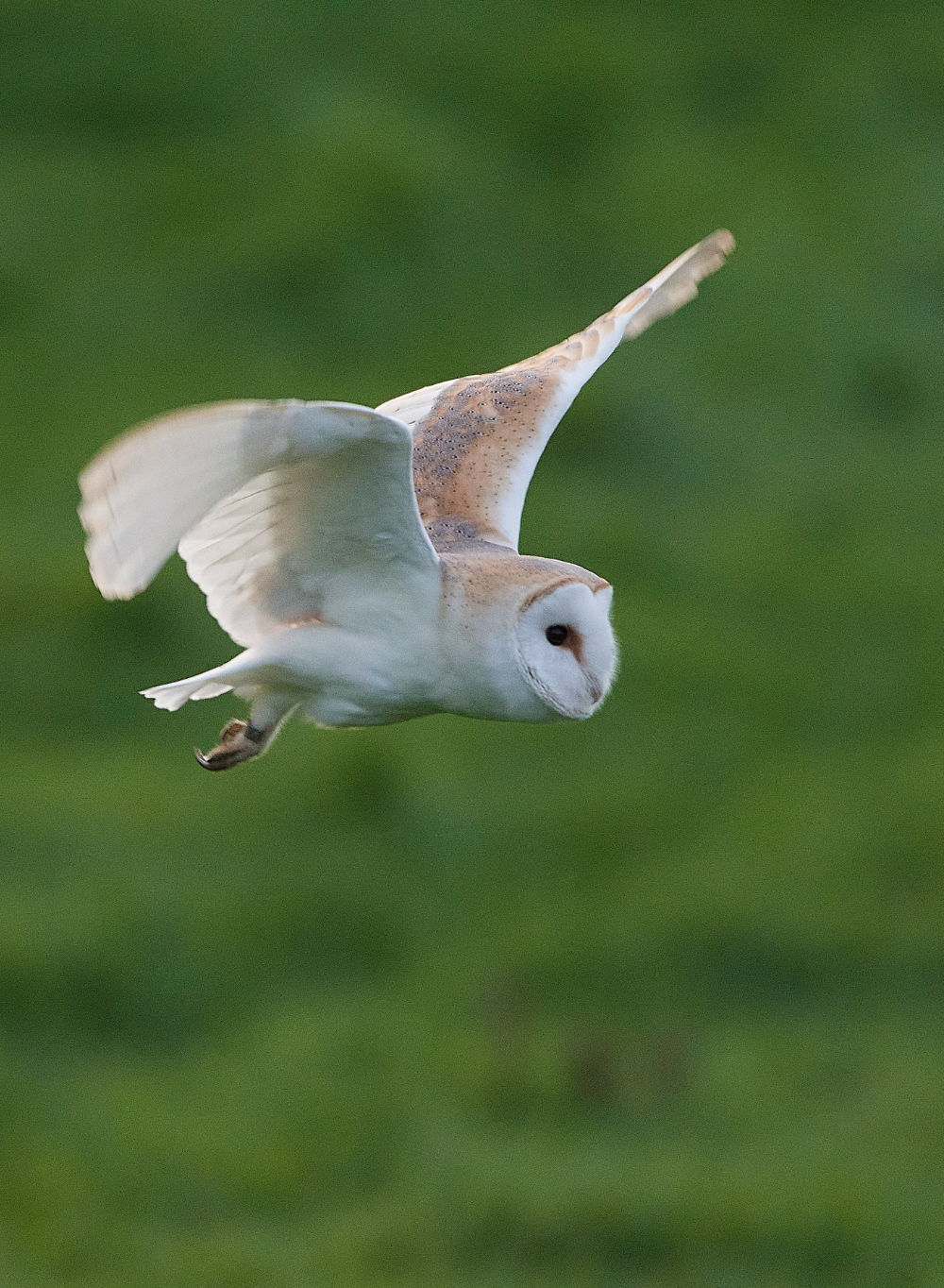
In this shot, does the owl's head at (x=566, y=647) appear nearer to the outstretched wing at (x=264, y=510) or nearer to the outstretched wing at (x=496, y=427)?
the outstretched wing at (x=264, y=510)

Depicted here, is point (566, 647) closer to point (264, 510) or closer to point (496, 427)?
point (264, 510)

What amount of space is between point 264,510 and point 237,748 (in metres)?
0.50

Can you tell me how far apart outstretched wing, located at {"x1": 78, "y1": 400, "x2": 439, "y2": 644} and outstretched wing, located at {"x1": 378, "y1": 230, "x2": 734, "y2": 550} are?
33 cm

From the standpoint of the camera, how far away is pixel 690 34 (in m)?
17.1

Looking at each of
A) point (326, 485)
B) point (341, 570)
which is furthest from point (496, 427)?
point (326, 485)

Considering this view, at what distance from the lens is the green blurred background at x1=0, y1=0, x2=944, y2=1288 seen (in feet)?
35.2

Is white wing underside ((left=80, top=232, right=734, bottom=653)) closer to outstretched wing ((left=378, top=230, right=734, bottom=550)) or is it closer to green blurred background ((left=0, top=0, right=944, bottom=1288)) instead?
outstretched wing ((left=378, top=230, right=734, bottom=550))

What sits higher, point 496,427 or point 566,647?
point 496,427

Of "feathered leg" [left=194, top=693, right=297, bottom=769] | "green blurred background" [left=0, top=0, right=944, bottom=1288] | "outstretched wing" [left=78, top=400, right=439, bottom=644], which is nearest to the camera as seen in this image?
"outstretched wing" [left=78, top=400, right=439, bottom=644]

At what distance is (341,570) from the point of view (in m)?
3.92

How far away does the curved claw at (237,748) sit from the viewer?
4.19 metres

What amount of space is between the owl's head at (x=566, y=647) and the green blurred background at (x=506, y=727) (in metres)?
6.80

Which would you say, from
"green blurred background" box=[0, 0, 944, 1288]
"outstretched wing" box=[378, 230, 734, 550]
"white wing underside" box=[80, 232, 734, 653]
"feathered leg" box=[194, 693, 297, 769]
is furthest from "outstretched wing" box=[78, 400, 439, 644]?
"green blurred background" box=[0, 0, 944, 1288]

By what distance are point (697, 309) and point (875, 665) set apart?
257 cm
